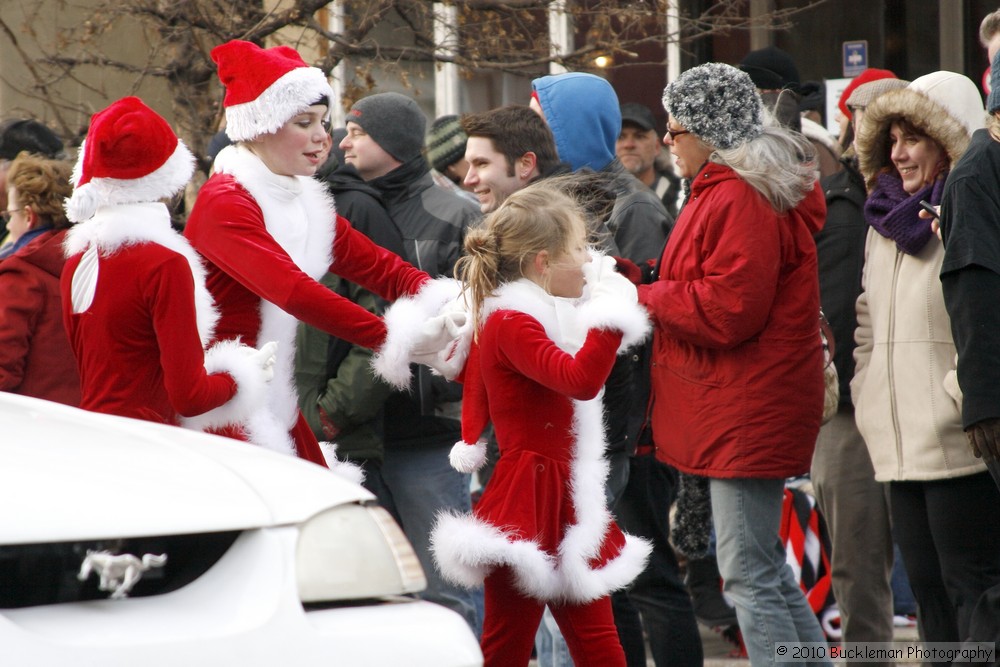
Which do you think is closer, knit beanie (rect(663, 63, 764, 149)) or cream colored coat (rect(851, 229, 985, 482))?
cream colored coat (rect(851, 229, 985, 482))

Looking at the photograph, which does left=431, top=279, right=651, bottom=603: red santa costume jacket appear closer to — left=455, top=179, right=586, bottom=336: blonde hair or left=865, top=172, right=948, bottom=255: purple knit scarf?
left=455, top=179, right=586, bottom=336: blonde hair

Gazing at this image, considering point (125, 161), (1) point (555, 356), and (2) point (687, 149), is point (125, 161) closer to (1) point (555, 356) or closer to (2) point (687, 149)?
(1) point (555, 356)

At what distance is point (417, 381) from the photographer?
17.2 feet

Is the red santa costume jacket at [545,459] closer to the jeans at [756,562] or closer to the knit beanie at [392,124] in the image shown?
the jeans at [756,562]

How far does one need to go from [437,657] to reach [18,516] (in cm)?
85

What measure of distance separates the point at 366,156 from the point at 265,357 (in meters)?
1.78

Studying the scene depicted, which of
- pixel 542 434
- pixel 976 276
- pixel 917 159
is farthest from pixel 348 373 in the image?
pixel 976 276

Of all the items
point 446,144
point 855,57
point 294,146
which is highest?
point 855,57

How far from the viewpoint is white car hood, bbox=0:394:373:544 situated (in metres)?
2.46

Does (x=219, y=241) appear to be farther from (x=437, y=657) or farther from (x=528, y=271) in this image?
(x=437, y=657)

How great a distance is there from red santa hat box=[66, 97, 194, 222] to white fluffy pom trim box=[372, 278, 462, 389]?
2.51 ft

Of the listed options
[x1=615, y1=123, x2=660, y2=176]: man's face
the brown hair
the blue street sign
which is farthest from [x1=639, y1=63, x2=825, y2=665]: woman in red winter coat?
the blue street sign

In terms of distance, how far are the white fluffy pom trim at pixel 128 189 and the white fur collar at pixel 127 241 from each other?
1.0 inches

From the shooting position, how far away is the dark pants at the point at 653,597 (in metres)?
4.89
